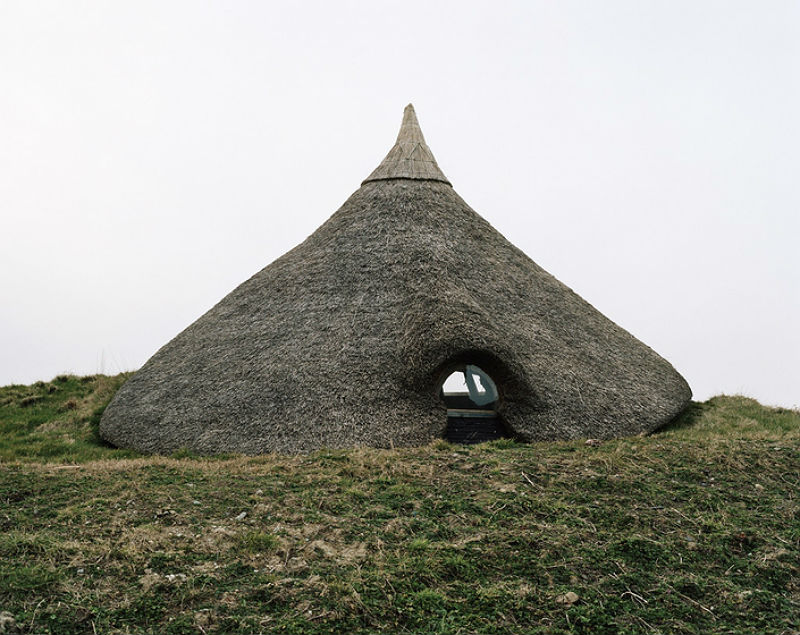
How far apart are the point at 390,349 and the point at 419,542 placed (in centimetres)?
665

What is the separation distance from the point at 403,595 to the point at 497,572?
108 cm

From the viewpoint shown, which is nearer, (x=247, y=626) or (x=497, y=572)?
(x=247, y=626)

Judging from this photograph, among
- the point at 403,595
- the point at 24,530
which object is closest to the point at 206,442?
the point at 24,530

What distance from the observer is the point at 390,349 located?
47.8ft

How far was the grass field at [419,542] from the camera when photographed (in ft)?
22.8

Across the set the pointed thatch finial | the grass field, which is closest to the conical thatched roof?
the pointed thatch finial

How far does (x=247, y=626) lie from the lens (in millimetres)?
6648

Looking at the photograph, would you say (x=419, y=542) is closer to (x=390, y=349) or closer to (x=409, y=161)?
(x=390, y=349)

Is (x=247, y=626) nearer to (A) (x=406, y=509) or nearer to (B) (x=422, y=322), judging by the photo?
(A) (x=406, y=509)

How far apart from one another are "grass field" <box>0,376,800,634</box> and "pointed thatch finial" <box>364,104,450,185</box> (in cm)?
869

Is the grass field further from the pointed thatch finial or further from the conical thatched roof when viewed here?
the pointed thatch finial

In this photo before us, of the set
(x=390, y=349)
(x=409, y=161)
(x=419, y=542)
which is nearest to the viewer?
(x=419, y=542)

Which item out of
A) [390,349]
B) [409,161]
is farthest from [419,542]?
[409,161]

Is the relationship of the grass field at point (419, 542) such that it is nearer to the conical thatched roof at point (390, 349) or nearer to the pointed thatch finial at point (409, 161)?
the conical thatched roof at point (390, 349)
